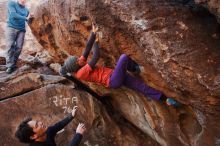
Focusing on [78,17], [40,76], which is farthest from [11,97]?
[78,17]

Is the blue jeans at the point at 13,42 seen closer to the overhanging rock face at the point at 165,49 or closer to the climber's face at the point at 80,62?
the overhanging rock face at the point at 165,49

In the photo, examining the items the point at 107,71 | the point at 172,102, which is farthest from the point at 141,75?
the point at 172,102

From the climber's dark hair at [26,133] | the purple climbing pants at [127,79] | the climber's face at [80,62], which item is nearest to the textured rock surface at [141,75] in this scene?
the purple climbing pants at [127,79]

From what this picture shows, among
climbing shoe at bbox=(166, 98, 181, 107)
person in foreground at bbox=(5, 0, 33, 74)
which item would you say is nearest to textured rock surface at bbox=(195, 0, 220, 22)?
climbing shoe at bbox=(166, 98, 181, 107)

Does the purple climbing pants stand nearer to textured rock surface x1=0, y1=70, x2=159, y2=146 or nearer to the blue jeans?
textured rock surface x1=0, y1=70, x2=159, y2=146

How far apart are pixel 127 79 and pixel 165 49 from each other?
1716 mm

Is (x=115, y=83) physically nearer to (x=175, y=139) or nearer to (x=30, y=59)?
(x=175, y=139)

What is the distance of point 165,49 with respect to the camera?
543cm

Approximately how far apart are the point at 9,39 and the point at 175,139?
4950 mm

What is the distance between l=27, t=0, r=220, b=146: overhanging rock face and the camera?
5320mm

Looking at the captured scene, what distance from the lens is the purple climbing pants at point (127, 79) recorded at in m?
6.63

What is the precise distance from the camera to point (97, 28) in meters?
6.32

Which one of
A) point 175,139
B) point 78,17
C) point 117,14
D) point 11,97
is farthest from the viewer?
point 11,97

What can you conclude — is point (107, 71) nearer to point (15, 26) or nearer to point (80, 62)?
point (80, 62)
